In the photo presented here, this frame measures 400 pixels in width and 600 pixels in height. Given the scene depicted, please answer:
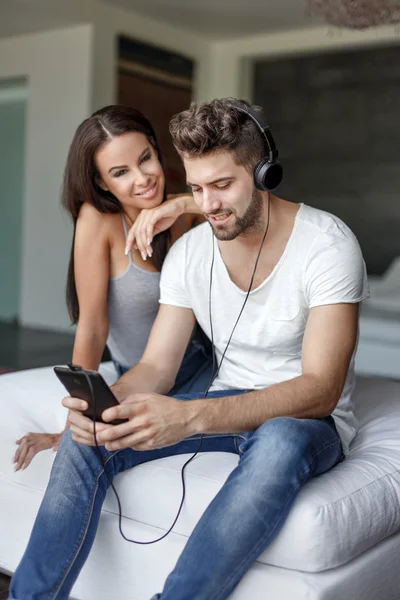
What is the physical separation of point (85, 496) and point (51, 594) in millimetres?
208

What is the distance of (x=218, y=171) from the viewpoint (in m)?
1.81

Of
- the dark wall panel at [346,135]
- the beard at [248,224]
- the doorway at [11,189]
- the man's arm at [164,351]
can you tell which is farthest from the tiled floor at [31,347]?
the beard at [248,224]

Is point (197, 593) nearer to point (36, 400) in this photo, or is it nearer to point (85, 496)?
point (85, 496)

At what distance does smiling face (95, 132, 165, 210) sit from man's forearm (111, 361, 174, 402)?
1.75ft

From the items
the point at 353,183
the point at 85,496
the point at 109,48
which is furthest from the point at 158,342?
the point at 353,183

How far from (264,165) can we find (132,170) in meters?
0.56

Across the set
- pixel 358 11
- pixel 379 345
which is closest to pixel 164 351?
pixel 358 11

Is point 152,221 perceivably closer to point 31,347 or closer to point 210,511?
point 210,511

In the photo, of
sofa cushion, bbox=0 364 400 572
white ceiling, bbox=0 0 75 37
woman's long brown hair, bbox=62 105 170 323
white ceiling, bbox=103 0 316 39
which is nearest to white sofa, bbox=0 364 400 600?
sofa cushion, bbox=0 364 400 572

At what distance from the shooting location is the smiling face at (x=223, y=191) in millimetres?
1812

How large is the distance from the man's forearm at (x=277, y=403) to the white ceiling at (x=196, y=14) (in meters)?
4.97

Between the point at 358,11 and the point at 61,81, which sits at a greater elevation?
the point at 61,81

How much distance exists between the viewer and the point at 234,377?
204cm

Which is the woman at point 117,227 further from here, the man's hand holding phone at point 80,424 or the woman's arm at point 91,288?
the man's hand holding phone at point 80,424
